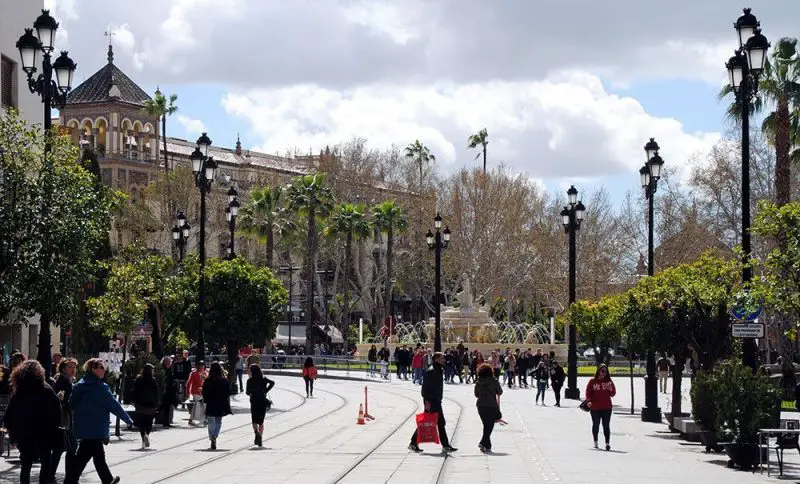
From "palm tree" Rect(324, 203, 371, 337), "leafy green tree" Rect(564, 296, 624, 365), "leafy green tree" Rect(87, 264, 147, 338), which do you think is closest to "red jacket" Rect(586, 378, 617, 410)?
"leafy green tree" Rect(564, 296, 624, 365)

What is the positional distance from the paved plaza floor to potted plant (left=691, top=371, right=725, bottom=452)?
1.07 ft

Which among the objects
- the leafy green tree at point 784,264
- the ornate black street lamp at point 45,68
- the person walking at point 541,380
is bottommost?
the person walking at point 541,380

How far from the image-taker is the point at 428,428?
22.8m

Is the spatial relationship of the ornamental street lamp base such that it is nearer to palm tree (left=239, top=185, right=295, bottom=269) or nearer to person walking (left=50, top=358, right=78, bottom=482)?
person walking (left=50, top=358, right=78, bottom=482)

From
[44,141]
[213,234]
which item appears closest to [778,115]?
[44,141]

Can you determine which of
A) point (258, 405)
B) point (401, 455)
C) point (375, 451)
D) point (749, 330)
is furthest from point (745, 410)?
point (258, 405)

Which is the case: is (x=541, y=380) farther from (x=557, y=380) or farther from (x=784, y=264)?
(x=784, y=264)

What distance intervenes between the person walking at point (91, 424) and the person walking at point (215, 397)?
644 cm

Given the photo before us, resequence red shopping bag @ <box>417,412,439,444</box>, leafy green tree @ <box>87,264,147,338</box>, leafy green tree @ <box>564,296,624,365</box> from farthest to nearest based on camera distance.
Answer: leafy green tree @ <box>564,296,624,365</box>
leafy green tree @ <box>87,264,147,338</box>
red shopping bag @ <box>417,412,439,444</box>

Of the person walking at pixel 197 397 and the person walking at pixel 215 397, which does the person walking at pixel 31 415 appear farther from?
the person walking at pixel 197 397

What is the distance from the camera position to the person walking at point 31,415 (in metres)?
15.4

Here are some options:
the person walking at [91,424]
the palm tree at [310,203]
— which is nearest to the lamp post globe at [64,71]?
the person walking at [91,424]

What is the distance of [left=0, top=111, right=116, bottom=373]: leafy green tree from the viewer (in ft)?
65.2

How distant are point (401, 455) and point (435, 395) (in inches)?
43.5
